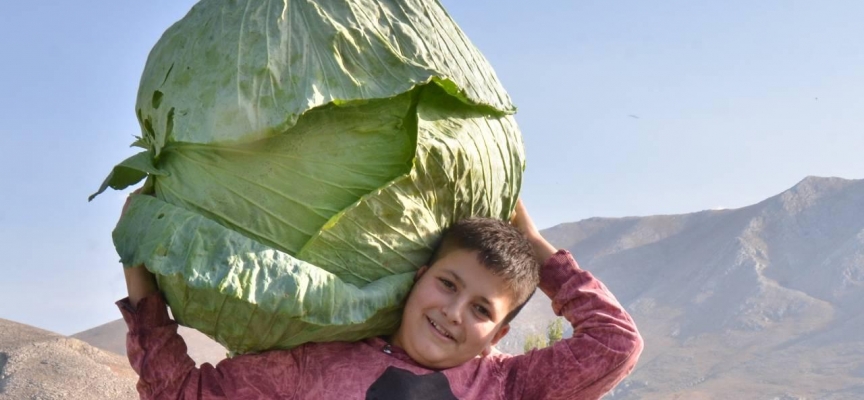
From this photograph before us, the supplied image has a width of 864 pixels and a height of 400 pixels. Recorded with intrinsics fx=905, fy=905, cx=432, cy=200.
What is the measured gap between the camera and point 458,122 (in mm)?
2355

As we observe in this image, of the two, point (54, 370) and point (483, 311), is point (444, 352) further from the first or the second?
point (54, 370)

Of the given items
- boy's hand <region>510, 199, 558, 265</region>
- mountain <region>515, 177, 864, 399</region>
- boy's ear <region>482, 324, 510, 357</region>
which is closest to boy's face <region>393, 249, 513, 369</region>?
boy's ear <region>482, 324, 510, 357</region>

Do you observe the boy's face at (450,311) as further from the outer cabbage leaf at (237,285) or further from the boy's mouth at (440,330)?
the outer cabbage leaf at (237,285)

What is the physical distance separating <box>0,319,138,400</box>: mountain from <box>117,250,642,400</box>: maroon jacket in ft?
19.8

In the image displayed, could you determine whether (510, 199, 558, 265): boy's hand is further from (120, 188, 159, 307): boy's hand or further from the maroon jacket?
(120, 188, 159, 307): boy's hand

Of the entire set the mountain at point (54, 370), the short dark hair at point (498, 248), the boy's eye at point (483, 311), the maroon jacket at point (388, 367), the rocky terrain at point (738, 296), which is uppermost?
the short dark hair at point (498, 248)

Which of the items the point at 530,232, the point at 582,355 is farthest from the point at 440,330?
the point at 530,232

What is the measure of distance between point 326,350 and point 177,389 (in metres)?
0.40

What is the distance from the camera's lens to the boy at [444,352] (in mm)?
2354

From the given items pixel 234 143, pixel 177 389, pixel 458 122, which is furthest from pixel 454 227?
pixel 177 389

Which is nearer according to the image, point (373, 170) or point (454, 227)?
point (373, 170)

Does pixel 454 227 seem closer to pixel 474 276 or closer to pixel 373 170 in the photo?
pixel 474 276

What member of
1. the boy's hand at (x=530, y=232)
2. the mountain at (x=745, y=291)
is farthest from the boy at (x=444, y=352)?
the mountain at (x=745, y=291)

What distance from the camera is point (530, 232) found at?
2.91 m
